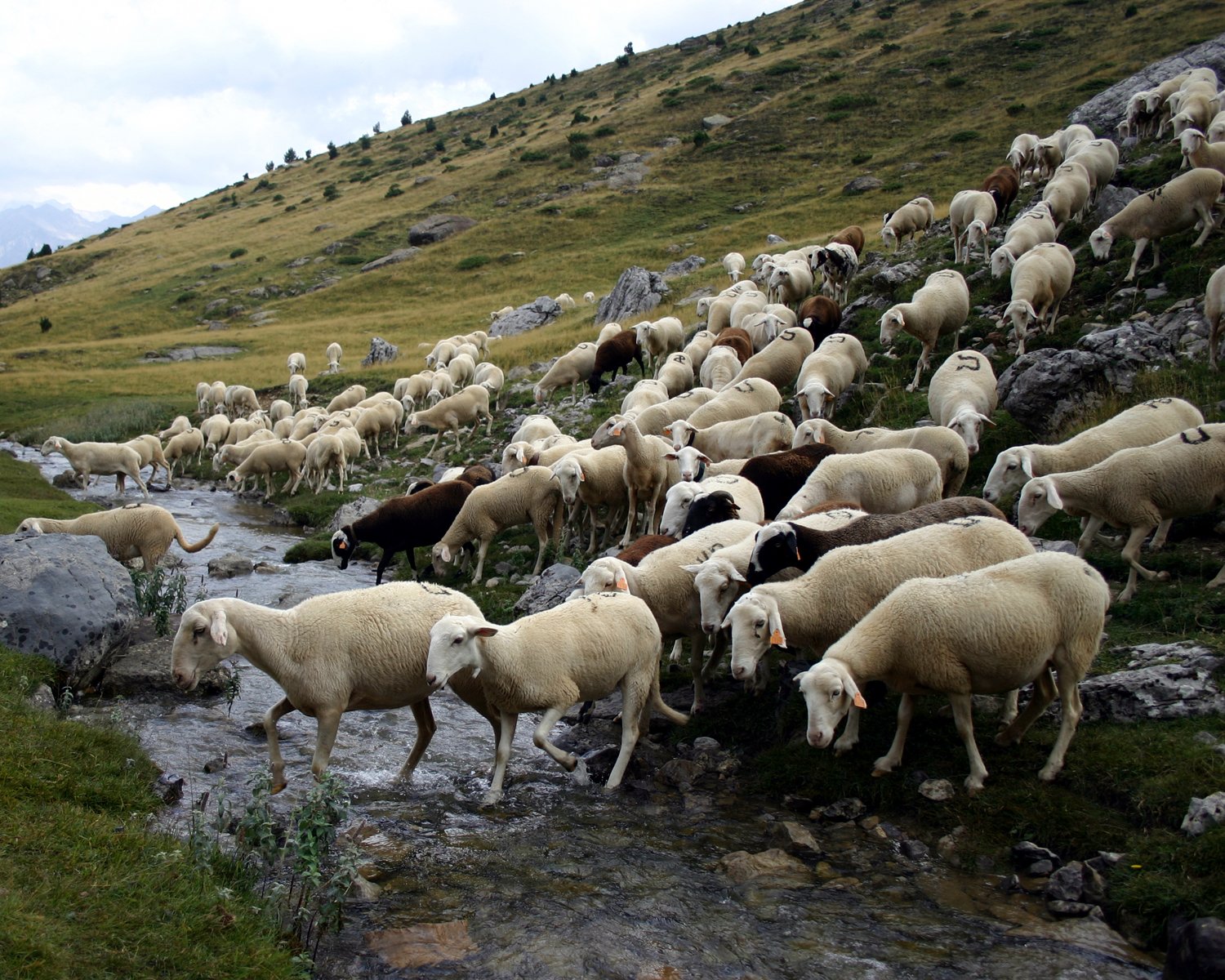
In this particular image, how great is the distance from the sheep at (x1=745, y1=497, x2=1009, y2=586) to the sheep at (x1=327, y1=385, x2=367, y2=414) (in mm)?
25461

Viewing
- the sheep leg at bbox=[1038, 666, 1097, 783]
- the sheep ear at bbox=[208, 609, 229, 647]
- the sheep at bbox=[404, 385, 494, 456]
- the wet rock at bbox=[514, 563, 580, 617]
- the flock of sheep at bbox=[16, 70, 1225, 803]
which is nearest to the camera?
the sheep leg at bbox=[1038, 666, 1097, 783]

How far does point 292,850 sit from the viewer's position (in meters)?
6.45

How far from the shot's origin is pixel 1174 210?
17031mm

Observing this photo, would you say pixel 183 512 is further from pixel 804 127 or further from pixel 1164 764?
pixel 804 127

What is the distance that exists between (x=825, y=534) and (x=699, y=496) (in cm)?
248

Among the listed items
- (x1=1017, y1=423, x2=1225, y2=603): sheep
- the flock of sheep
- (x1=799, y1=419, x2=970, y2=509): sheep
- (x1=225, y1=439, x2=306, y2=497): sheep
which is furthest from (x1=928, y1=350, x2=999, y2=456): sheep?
(x1=225, y1=439, x2=306, y2=497): sheep

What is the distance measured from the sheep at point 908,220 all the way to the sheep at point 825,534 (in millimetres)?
20232

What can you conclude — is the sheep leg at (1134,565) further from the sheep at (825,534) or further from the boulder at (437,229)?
the boulder at (437,229)

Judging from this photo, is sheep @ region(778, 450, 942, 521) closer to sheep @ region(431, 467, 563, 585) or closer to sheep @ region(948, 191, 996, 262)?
sheep @ region(431, 467, 563, 585)

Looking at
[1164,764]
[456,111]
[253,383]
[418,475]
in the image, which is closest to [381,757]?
[1164,764]

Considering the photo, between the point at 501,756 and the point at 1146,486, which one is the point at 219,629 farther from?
the point at 1146,486

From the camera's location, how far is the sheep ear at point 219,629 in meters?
7.68

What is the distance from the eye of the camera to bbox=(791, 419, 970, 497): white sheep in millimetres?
12773

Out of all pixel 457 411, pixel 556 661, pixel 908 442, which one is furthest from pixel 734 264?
pixel 556 661
